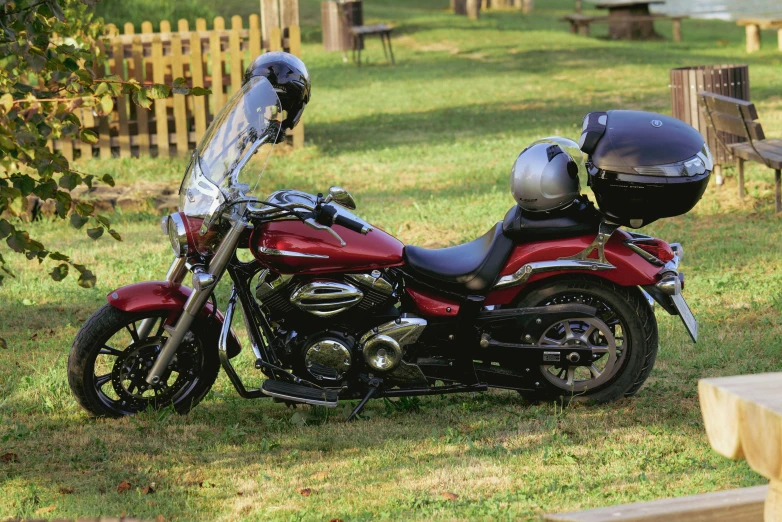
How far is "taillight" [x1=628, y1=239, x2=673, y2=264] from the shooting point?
5.17 metres

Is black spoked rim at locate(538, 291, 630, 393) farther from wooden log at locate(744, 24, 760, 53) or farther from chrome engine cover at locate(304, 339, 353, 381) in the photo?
wooden log at locate(744, 24, 760, 53)

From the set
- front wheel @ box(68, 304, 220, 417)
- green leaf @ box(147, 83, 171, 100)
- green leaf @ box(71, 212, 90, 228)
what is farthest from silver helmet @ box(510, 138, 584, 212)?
green leaf @ box(71, 212, 90, 228)

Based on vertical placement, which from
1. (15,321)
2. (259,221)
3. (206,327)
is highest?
(259,221)

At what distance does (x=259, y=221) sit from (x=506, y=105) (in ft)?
41.9

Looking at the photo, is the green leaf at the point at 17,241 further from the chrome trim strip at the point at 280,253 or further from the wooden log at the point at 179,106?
the wooden log at the point at 179,106

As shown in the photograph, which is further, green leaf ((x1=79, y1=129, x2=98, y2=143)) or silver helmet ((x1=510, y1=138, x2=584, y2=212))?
silver helmet ((x1=510, y1=138, x2=584, y2=212))

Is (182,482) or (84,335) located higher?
(84,335)

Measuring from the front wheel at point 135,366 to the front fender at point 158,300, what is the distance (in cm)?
4

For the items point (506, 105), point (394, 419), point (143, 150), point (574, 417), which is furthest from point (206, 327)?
point (506, 105)

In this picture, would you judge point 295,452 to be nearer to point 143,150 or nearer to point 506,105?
point 143,150

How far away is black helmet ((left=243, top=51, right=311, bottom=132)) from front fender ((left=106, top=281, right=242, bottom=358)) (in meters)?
0.94

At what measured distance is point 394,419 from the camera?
17.7 ft

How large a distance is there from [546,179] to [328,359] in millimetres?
1326

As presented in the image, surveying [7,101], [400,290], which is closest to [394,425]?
[400,290]
